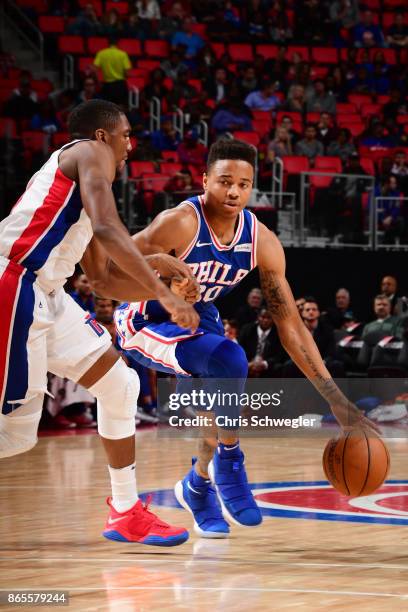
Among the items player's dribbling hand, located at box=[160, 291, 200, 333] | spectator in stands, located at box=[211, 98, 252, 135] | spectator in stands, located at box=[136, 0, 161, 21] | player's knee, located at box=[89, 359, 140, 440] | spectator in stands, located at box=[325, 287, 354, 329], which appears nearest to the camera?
player's dribbling hand, located at box=[160, 291, 200, 333]

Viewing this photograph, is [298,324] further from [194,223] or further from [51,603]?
[51,603]

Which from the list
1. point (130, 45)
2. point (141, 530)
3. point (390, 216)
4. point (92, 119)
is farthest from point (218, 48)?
point (141, 530)

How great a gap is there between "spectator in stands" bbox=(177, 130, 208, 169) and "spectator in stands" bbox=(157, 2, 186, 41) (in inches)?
146

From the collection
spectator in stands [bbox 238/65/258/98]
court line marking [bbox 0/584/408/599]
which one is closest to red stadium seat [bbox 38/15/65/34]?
spectator in stands [bbox 238/65/258/98]

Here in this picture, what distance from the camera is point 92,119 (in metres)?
4.57

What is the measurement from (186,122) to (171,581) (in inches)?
476

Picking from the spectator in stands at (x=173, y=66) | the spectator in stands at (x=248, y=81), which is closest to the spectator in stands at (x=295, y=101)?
the spectator in stands at (x=248, y=81)

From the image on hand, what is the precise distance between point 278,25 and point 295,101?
256cm

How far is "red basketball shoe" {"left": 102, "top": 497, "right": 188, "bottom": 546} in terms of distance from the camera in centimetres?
487

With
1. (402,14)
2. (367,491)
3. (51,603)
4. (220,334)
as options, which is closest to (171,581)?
(51,603)

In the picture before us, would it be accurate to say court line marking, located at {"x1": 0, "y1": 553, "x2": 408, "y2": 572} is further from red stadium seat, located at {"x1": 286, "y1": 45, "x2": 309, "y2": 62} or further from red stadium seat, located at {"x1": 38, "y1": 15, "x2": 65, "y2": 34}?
red stadium seat, located at {"x1": 286, "y1": 45, "x2": 309, "y2": 62}

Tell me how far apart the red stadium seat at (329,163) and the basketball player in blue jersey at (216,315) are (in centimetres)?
994

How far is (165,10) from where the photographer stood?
60.4 feet

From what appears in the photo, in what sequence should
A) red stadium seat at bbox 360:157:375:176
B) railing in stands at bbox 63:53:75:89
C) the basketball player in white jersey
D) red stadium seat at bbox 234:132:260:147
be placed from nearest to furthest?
the basketball player in white jersey < red stadium seat at bbox 360:157:375:176 < red stadium seat at bbox 234:132:260:147 < railing in stands at bbox 63:53:75:89
